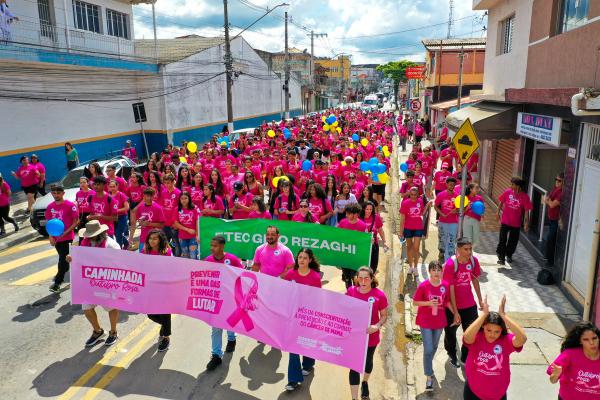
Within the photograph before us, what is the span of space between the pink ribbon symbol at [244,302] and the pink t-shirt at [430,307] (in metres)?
1.83

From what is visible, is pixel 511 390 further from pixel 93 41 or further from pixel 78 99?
pixel 93 41

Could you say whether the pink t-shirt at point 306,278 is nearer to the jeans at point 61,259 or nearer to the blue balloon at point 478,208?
the blue balloon at point 478,208

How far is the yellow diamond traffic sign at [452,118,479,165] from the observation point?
23.4 ft

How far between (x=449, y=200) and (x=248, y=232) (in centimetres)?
363

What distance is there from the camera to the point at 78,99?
2152 cm

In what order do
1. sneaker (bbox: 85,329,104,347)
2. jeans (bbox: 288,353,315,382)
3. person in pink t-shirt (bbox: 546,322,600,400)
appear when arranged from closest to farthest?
person in pink t-shirt (bbox: 546,322,600,400), jeans (bbox: 288,353,315,382), sneaker (bbox: 85,329,104,347)

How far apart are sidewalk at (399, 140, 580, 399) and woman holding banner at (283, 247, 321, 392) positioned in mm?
1267

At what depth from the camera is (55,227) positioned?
770 centimetres

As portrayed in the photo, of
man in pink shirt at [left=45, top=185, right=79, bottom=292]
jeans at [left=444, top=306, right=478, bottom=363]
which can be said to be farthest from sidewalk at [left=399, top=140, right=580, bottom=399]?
man in pink shirt at [left=45, top=185, right=79, bottom=292]

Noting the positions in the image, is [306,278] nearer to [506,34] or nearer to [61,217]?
[61,217]

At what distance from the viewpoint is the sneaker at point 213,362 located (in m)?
5.93

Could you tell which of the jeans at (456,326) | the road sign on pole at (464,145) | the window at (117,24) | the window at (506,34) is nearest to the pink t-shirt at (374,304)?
the jeans at (456,326)

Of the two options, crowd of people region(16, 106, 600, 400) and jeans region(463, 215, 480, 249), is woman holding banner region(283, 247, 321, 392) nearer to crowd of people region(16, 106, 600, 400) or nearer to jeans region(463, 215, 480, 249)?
crowd of people region(16, 106, 600, 400)

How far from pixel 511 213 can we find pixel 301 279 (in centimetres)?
536
